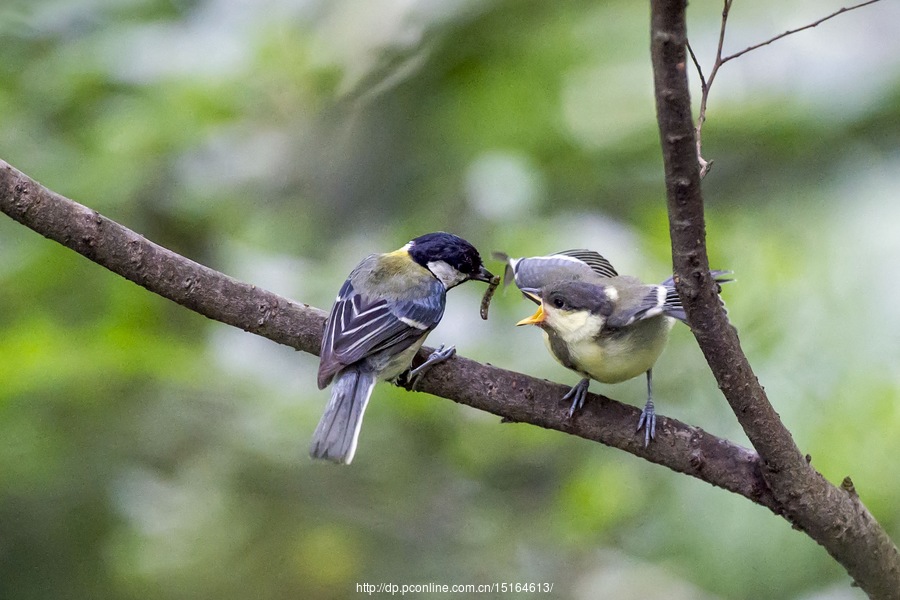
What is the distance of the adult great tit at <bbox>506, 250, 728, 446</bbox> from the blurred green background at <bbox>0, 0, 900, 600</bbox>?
0.54 meters

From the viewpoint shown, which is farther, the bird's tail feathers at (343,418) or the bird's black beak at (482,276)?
the bird's black beak at (482,276)

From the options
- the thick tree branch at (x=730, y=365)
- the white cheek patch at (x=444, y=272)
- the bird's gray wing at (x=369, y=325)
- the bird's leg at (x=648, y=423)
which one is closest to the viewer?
the thick tree branch at (x=730, y=365)

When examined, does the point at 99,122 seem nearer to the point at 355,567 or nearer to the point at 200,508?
the point at 200,508

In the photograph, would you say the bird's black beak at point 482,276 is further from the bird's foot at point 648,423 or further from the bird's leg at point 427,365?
the bird's foot at point 648,423

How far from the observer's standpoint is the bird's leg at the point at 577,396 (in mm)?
1935

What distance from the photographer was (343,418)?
2.04m

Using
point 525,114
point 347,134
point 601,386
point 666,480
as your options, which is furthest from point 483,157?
point 666,480

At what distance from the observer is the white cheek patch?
257 centimetres

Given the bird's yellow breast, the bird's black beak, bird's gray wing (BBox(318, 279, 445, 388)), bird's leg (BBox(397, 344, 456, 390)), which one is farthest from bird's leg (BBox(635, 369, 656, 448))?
the bird's black beak

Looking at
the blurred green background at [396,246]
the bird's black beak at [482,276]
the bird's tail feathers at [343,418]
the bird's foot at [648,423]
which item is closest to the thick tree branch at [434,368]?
the bird's foot at [648,423]

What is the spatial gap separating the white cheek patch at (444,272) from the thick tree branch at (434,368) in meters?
0.62

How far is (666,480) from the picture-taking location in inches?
108

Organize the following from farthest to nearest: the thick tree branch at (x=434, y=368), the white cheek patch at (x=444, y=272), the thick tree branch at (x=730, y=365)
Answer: the white cheek patch at (x=444, y=272) < the thick tree branch at (x=434, y=368) < the thick tree branch at (x=730, y=365)

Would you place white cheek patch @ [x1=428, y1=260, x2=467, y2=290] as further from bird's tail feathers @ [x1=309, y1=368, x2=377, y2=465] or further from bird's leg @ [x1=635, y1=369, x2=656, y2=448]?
bird's leg @ [x1=635, y1=369, x2=656, y2=448]
